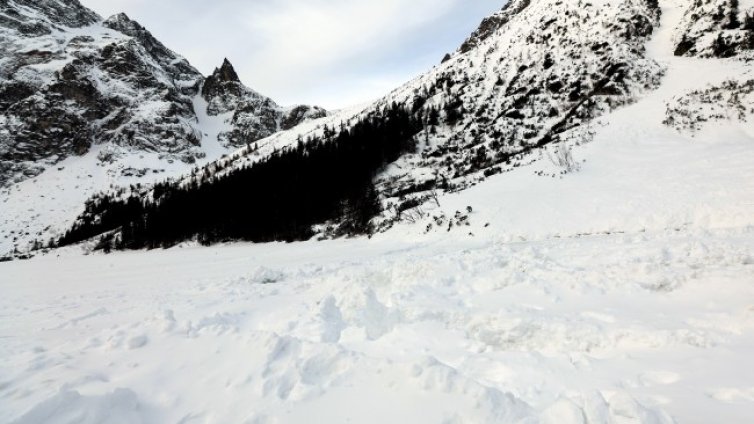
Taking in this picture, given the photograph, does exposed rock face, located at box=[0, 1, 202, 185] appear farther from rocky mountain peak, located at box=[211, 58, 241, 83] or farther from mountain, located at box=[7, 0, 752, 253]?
mountain, located at box=[7, 0, 752, 253]

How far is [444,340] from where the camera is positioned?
613 centimetres

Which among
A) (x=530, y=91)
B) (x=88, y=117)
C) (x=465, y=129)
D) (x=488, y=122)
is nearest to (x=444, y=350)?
(x=488, y=122)

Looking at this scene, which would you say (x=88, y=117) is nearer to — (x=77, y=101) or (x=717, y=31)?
(x=77, y=101)

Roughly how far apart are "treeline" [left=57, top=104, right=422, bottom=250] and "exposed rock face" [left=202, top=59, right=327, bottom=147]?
120 metres

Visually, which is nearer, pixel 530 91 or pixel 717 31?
pixel 717 31

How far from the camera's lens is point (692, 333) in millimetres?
4898

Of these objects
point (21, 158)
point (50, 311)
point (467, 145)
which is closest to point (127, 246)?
point (467, 145)

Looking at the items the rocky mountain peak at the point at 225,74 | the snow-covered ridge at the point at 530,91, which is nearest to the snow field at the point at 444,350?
the snow-covered ridge at the point at 530,91

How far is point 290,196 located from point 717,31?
1627 inches

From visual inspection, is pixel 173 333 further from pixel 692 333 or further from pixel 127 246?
pixel 127 246

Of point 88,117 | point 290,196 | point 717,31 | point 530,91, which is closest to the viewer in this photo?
point 717,31

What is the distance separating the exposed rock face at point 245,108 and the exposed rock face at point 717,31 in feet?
502

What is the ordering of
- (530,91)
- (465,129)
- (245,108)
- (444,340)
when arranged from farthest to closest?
(245,108)
(465,129)
(530,91)
(444,340)

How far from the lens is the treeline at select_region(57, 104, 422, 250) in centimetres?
4088
